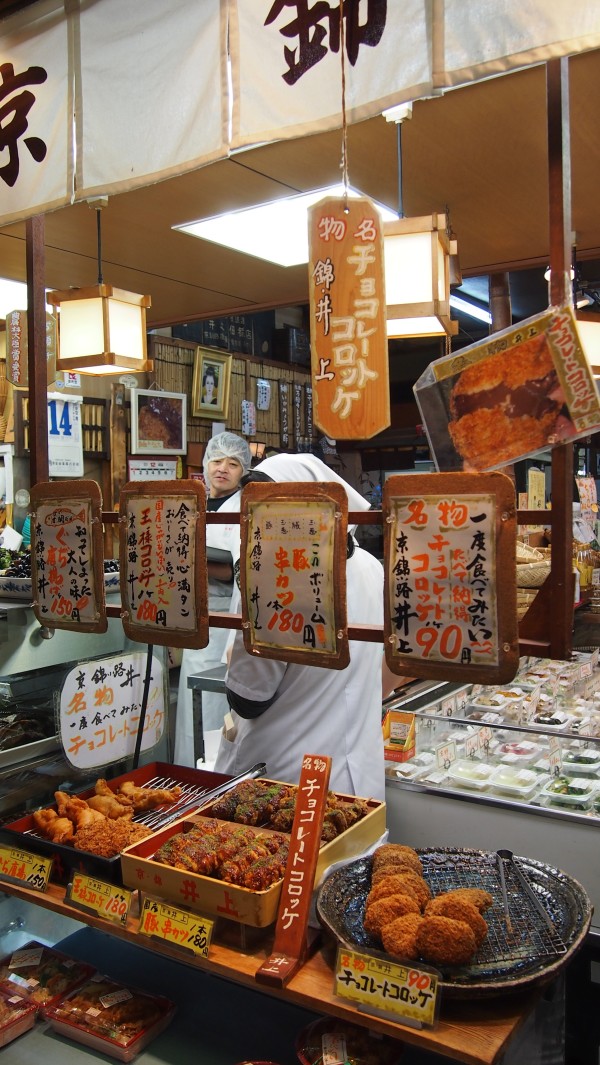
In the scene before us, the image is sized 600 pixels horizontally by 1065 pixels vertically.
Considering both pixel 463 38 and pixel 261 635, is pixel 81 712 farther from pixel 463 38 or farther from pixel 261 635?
pixel 463 38

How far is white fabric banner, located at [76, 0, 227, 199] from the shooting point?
2.32 meters

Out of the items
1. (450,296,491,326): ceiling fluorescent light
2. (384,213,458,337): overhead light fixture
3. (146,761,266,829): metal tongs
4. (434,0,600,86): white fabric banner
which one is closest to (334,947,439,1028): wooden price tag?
(146,761,266,829): metal tongs

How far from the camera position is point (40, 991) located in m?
2.38

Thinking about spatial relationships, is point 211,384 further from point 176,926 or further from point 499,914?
point 499,914

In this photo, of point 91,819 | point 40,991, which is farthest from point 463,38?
point 40,991

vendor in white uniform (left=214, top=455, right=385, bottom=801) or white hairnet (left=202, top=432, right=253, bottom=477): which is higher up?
white hairnet (left=202, top=432, right=253, bottom=477)

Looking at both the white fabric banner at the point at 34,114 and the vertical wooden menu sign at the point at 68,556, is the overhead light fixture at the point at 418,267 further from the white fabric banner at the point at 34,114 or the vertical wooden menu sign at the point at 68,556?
the vertical wooden menu sign at the point at 68,556

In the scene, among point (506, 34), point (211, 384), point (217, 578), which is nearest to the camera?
point (506, 34)

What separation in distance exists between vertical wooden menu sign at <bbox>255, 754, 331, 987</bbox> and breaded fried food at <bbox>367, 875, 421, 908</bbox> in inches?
6.5

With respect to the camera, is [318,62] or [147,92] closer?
[318,62]

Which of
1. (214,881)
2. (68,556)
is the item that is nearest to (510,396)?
(214,881)

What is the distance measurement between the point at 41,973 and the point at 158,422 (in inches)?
278

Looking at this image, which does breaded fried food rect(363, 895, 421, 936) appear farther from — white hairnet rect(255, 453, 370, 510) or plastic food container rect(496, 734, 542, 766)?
plastic food container rect(496, 734, 542, 766)

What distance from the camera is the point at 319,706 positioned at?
300 cm
